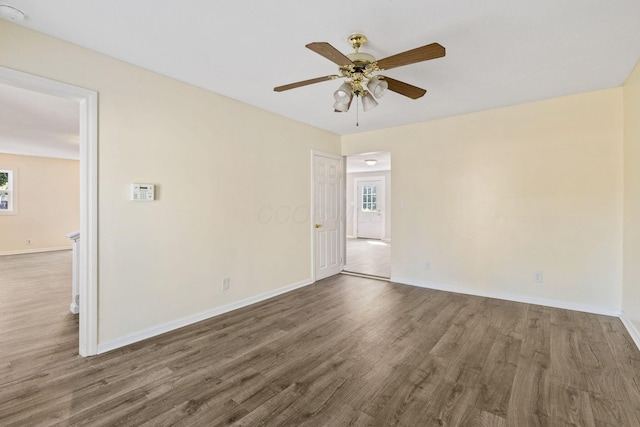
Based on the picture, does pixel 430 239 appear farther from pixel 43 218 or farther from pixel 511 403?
pixel 43 218

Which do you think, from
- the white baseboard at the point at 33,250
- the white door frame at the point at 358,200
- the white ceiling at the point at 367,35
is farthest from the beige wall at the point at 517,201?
the white baseboard at the point at 33,250

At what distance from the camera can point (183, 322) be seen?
3080 millimetres

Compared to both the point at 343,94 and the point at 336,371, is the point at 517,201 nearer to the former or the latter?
the point at 343,94

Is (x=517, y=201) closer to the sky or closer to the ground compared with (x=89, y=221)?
closer to the sky

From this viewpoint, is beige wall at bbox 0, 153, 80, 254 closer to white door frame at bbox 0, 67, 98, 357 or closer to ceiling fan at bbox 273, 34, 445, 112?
white door frame at bbox 0, 67, 98, 357

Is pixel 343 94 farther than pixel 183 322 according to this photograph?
No

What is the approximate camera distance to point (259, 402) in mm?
1915

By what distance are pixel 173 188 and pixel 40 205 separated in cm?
727

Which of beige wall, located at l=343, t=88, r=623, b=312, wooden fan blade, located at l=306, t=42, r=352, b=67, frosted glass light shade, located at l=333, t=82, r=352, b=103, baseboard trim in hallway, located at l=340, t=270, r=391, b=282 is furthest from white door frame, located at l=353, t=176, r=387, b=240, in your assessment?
wooden fan blade, located at l=306, t=42, r=352, b=67

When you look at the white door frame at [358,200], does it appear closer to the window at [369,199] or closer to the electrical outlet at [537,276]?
the window at [369,199]

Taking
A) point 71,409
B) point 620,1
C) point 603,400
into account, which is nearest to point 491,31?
point 620,1

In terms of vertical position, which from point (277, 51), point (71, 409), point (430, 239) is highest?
point (277, 51)

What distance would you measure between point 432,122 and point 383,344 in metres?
3.33

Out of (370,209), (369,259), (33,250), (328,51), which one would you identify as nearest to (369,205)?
(370,209)
